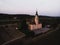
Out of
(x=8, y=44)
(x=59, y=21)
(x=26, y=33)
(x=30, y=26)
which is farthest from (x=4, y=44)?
(x=59, y=21)

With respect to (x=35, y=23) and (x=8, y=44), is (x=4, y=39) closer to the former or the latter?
(x=8, y=44)

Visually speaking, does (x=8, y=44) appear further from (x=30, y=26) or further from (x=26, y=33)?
(x=30, y=26)

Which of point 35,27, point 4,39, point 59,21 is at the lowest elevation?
point 59,21

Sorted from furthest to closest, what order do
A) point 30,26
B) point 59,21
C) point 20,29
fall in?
point 59,21, point 30,26, point 20,29

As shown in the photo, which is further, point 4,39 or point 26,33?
point 26,33

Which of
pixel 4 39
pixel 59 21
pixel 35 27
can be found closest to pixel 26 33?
pixel 4 39

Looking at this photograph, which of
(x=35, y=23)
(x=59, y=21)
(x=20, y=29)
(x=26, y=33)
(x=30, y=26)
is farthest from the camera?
(x=59, y=21)

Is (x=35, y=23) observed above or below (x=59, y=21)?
above

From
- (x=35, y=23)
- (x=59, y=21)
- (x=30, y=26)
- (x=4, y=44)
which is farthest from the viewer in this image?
(x=59, y=21)

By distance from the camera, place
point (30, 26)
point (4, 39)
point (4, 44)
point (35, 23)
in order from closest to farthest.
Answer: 1. point (4, 44)
2. point (4, 39)
3. point (30, 26)
4. point (35, 23)
